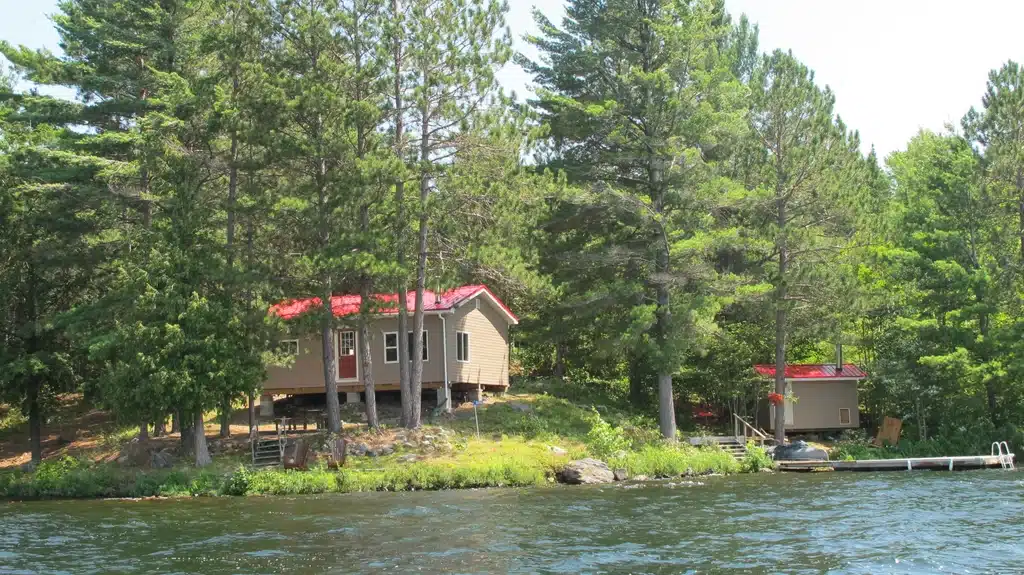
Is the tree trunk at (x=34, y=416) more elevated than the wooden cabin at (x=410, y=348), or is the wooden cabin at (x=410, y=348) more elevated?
the wooden cabin at (x=410, y=348)

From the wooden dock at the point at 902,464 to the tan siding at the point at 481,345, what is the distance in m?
12.2

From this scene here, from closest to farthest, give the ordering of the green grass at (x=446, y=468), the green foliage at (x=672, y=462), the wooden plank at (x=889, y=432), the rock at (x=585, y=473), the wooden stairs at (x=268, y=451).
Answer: the green grass at (x=446, y=468) → the rock at (x=585, y=473) → the green foliage at (x=672, y=462) → the wooden stairs at (x=268, y=451) → the wooden plank at (x=889, y=432)

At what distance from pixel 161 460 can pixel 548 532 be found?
1702 cm

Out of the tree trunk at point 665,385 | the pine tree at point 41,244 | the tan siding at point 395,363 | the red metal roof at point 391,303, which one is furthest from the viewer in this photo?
the tan siding at point 395,363

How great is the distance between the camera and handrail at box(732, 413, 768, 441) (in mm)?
37594

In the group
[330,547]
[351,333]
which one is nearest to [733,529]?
[330,547]

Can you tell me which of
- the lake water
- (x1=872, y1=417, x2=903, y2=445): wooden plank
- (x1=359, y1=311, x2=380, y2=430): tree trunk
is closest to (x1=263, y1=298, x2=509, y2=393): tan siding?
(x1=359, y1=311, x2=380, y2=430): tree trunk

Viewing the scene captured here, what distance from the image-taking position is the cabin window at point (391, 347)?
36.9 metres

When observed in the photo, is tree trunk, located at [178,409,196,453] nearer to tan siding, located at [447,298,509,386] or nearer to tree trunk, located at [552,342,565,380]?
tan siding, located at [447,298,509,386]

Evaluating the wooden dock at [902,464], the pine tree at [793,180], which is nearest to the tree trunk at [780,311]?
the pine tree at [793,180]

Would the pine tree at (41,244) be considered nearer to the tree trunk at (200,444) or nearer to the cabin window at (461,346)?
the tree trunk at (200,444)

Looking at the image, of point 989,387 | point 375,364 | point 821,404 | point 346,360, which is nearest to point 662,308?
point 821,404

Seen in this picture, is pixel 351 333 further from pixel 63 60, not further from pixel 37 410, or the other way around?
pixel 63 60

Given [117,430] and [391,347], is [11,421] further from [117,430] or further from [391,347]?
[391,347]
